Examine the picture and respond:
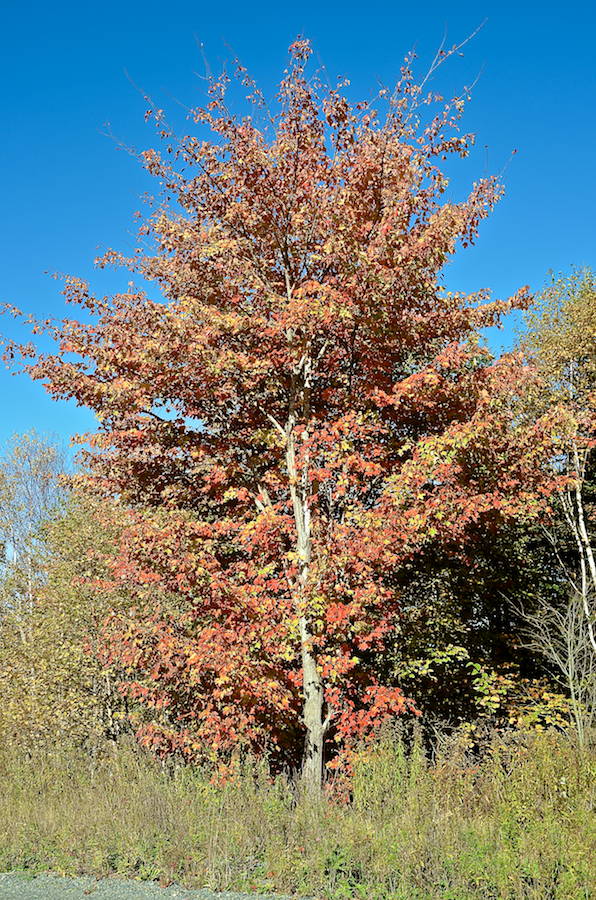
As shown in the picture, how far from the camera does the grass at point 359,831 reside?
4.52 meters

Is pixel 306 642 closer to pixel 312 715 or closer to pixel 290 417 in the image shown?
pixel 312 715

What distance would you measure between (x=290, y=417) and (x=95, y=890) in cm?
Result: 553

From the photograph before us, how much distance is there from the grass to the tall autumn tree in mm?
1179

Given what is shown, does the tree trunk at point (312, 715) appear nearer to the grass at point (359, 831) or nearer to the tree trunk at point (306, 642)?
the tree trunk at point (306, 642)

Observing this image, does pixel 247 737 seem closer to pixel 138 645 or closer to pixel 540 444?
pixel 138 645

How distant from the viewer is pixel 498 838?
4867 millimetres

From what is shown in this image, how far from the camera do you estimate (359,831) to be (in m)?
5.18

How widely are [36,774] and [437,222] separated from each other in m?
8.71

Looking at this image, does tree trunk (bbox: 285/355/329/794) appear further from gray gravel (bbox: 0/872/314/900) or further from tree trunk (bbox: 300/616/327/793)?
gray gravel (bbox: 0/872/314/900)

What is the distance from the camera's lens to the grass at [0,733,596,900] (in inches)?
178

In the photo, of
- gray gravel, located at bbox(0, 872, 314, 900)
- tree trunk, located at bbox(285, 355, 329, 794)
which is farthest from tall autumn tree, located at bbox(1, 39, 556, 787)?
gray gravel, located at bbox(0, 872, 314, 900)

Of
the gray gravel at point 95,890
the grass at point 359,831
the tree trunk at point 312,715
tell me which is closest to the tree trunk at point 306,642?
the tree trunk at point 312,715

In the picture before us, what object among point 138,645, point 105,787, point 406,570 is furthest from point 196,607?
point 406,570

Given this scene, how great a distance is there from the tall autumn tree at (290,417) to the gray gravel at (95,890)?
1.99 meters
